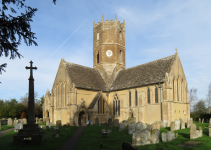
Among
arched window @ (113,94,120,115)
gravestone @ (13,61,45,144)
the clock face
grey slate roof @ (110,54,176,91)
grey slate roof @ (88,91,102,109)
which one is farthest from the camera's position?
the clock face

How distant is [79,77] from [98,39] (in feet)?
41.3

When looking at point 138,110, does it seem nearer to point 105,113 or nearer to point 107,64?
point 105,113

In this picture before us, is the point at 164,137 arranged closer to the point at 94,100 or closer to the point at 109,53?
the point at 94,100

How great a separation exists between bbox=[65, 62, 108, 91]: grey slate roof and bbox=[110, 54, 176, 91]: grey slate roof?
2.67 meters

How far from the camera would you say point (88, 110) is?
33.8 metres

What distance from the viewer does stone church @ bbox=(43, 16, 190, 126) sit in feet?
100

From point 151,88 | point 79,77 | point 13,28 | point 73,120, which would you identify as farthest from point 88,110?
point 13,28

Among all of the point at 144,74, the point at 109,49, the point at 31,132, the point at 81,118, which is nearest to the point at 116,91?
the point at 144,74

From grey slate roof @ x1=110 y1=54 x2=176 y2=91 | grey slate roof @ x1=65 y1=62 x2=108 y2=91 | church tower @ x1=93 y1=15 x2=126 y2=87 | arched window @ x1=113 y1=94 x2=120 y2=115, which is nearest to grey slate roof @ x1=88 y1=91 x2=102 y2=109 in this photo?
grey slate roof @ x1=65 y1=62 x2=108 y2=91

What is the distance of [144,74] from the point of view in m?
34.5

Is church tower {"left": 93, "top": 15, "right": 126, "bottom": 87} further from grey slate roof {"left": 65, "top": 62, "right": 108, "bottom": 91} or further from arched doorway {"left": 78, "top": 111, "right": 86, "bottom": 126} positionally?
arched doorway {"left": 78, "top": 111, "right": 86, "bottom": 126}

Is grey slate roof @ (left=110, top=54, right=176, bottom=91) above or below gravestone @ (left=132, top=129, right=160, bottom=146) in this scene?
above

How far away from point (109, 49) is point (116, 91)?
1034cm

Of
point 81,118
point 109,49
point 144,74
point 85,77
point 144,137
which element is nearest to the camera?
point 144,137
